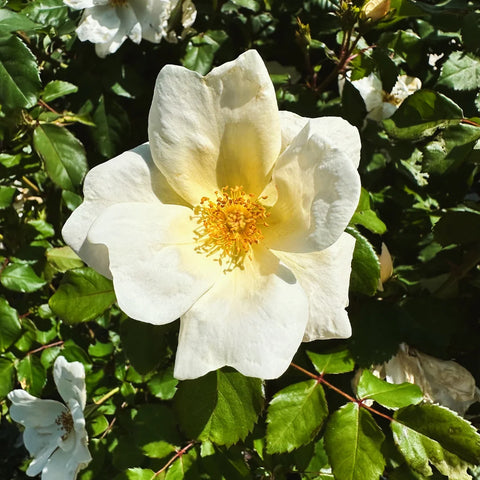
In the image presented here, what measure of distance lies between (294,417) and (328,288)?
337 millimetres

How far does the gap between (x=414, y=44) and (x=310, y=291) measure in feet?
2.60

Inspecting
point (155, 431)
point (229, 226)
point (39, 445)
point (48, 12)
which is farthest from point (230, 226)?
point (39, 445)

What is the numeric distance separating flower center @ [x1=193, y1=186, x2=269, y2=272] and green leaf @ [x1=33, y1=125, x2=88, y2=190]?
0.49 metres

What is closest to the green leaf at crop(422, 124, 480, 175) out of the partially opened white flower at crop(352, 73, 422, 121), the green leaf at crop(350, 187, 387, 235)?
the green leaf at crop(350, 187, 387, 235)

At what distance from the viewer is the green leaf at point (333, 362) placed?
130 centimetres

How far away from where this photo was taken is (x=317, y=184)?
997 mm

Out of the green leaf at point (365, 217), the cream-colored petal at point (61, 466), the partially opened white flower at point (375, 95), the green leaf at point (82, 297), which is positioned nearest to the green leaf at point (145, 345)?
the green leaf at point (82, 297)

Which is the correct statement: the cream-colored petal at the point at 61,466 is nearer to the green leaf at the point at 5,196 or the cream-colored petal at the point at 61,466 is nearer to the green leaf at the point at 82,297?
the green leaf at the point at 82,297

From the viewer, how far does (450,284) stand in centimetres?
156

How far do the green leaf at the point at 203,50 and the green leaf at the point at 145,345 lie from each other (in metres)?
0.83

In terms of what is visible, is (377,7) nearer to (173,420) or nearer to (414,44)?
(414,44)

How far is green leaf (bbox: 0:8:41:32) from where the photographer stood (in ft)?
4.32

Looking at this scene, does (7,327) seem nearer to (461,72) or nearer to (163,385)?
(163,385)

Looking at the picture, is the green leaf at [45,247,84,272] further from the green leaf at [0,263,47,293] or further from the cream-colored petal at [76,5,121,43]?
the cream-colored petal at [76,5,121,43]
